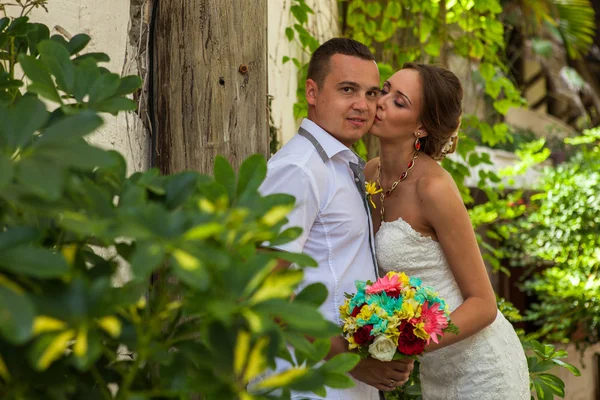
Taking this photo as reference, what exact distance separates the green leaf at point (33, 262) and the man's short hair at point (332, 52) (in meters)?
1.90

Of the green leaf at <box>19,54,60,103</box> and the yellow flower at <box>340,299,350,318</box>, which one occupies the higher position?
the green leaf at <box>19,54,60,103</box>

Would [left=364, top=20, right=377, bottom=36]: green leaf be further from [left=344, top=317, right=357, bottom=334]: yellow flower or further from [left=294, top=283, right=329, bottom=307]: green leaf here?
[left=294, top=283, right=329, bottom=307]: green leaf

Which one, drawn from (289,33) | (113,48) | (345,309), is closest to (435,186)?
(345,309)

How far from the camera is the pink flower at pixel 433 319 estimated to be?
2.11m

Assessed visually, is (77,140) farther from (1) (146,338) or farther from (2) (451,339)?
(2) (451,339)

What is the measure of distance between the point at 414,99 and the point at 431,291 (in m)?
0.84

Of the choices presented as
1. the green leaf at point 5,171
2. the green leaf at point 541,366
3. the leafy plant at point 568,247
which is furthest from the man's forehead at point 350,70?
the leafy plant at point 568,247

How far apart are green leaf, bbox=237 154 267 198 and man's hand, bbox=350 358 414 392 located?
1.21 metres

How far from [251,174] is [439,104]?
1.79m

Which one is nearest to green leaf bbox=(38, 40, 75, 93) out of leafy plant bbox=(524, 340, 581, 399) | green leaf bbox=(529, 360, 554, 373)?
leafy plant bbox=(524, 340, 581, 399)

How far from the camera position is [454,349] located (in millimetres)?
2715

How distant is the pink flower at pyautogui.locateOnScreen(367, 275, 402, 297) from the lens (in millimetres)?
2129

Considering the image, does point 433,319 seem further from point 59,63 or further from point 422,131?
point 59,63

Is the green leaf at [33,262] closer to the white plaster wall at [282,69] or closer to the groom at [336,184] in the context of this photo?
the groom at [336,184]
